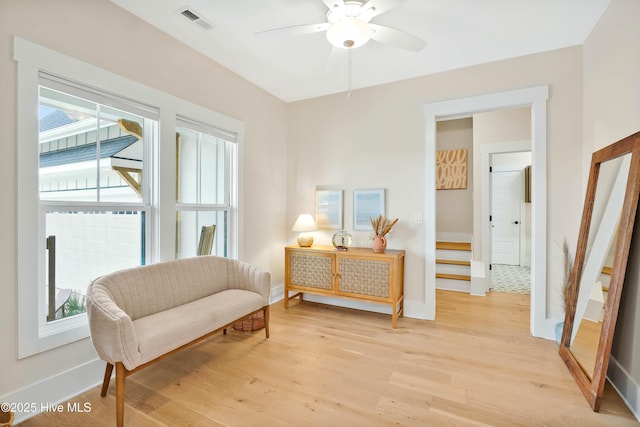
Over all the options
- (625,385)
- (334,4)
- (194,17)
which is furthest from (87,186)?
(625,385)

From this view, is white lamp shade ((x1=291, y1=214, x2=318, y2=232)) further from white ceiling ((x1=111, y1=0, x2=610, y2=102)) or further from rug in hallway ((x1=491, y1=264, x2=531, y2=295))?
rug in hallway ((x1=491, y1=264, x2=531, y2=295))

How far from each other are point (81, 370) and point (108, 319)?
72 cm

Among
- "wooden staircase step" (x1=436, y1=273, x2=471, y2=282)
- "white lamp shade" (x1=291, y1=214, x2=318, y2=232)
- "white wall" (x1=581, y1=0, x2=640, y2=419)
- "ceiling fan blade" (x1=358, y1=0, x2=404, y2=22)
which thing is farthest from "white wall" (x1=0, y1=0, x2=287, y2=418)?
"white wall" (x1=581, y1=0, x2=640, y2=419)

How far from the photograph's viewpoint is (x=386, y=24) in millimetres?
2328

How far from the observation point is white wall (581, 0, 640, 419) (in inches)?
70.8

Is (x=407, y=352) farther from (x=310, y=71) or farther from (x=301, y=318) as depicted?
(x=310, y=71)

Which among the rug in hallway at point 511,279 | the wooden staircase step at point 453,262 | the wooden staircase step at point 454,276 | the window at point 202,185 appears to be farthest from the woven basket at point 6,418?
the rug in hallway at point 511,279

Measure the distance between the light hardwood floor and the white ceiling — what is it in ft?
7.94

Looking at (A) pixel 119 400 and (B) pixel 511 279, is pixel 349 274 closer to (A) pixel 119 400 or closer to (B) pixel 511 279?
(A) pixel 119 400

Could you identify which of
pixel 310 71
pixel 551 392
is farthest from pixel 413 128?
pixel 551 392

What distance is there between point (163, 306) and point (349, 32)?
2379 mm

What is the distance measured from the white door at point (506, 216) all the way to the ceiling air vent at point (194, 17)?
20.0 feet

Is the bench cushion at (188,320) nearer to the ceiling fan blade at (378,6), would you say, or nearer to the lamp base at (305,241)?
the lamp base at (305,241)

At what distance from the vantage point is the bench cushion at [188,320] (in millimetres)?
1779
